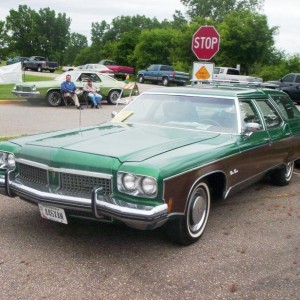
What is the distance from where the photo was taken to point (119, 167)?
12.6 ft

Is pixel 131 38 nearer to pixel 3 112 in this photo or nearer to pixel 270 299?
pixel 3 112

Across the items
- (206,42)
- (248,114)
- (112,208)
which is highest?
(206,42)

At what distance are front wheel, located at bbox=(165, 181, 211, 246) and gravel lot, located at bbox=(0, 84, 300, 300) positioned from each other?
11 centimetres

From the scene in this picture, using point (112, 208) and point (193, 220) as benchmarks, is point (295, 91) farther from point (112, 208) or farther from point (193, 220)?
point (112, 208)

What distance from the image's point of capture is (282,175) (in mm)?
6715

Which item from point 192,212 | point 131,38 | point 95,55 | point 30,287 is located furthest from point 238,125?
point 95,55

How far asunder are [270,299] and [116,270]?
1262mm

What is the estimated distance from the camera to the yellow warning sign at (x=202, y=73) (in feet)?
32.5

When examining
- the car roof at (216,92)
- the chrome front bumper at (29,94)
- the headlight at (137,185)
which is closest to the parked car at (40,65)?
the chrome front bumper at (29,94)

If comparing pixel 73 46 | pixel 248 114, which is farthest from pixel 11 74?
pixel 73 46

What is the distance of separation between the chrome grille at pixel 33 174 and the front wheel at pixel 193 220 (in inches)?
48.7

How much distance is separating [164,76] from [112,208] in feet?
102

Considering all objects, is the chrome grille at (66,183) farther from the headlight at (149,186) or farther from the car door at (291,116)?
the car door at (291,116)

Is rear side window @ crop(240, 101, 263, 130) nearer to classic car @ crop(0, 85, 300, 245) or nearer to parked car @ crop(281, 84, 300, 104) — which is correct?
classic car @ crop(0, 85, 300, 245)
